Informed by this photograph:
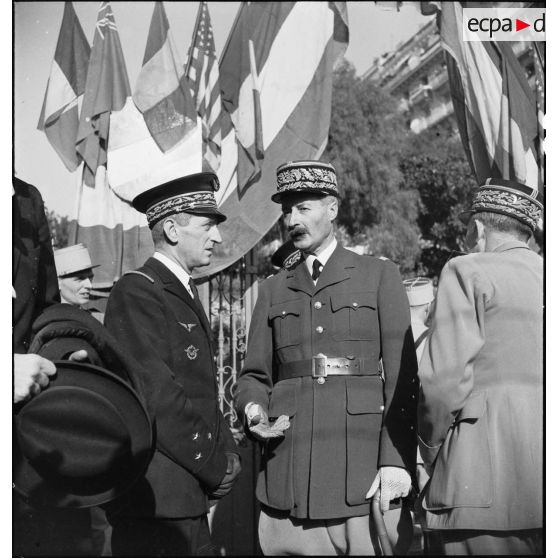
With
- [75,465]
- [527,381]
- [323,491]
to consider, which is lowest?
[323,491]

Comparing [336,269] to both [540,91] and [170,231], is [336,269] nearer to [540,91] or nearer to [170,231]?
[170,231]

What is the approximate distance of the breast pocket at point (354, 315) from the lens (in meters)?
3.51

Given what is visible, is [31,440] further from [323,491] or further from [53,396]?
[323,491]

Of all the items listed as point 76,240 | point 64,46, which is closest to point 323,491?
point 76,240

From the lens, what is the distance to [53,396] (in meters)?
2.52

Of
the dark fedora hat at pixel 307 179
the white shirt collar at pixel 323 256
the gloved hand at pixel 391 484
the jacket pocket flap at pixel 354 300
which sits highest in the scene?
the dark fedora hat at pixel 307 179

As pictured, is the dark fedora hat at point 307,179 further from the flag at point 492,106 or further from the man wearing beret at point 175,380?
the flag at point 492,106

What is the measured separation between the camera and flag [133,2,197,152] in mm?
6328

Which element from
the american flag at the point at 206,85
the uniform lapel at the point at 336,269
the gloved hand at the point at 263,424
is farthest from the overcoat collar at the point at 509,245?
the american flag at the point at 206,85

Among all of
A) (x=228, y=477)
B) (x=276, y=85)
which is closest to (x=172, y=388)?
(x=228, y=477)

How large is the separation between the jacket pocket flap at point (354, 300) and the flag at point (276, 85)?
2769 millimetres

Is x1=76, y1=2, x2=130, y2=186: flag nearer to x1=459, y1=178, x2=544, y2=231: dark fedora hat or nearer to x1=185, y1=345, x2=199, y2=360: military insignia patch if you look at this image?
x1=185, y1=345, x2=199, y2=360: military insignia patch

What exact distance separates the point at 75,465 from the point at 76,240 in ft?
13.5
